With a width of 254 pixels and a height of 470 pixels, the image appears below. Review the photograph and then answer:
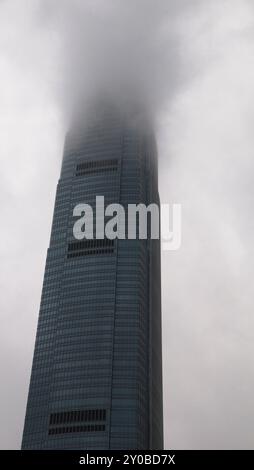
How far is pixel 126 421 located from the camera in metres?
199
